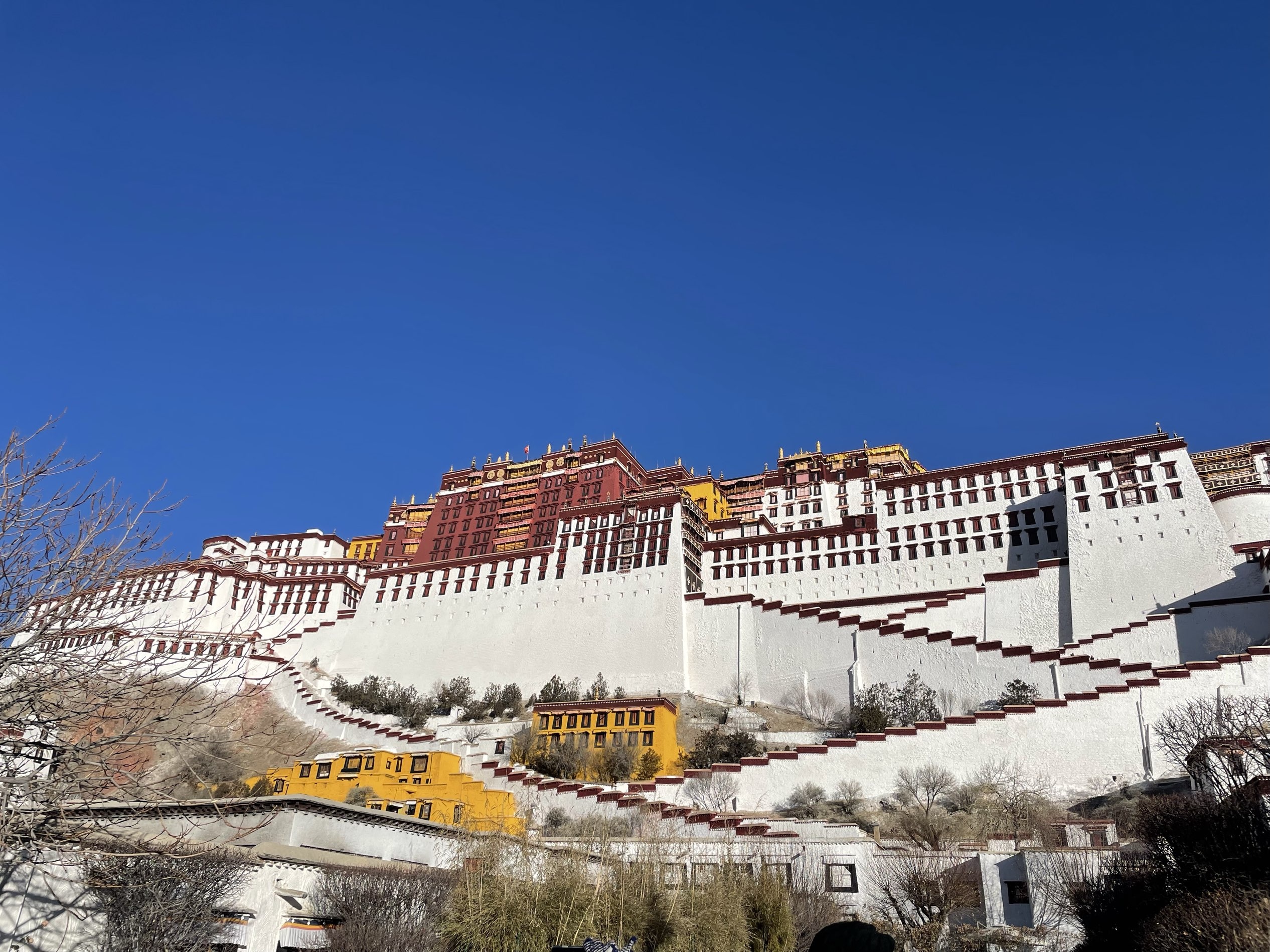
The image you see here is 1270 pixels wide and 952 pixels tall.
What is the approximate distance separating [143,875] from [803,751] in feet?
78.6

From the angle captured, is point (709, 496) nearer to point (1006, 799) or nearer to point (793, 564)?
point (793, 564)

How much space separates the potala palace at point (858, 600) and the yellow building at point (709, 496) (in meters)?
0.26

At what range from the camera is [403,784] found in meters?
33.6

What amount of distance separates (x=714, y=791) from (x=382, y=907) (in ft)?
58.0

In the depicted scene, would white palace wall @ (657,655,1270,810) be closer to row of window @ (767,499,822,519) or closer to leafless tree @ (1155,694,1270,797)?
leafless tree @ (1155,694,1270,797)

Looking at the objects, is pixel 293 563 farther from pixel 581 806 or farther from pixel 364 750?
pixel 581 806

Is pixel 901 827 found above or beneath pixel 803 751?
beneath

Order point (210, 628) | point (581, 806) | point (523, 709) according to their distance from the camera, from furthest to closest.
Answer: point (210, 628) < point (523, 709) < point (581, 806)

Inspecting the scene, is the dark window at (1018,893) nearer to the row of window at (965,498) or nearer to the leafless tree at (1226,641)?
the leafless tree at (1226,641)

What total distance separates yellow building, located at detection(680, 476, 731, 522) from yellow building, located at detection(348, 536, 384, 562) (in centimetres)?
3137

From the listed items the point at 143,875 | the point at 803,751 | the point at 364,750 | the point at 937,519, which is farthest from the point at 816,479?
the point at 143,875

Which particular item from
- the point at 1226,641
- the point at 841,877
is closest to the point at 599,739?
the point at 841,877

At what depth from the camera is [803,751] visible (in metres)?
33.8

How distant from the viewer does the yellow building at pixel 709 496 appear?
72625mm
